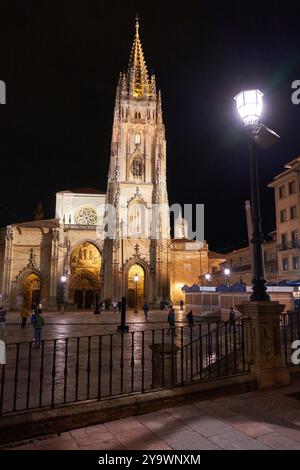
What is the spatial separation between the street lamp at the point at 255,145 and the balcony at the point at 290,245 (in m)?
30.3

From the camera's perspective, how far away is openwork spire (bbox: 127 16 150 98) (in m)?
53.0

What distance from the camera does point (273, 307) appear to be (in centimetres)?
587

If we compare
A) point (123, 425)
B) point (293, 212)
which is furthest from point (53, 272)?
point (123, 425)

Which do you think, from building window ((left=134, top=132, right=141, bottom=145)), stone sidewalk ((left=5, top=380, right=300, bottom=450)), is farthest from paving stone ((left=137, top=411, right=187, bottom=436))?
building window ((left=134, top=132, right=141, bottom=145))

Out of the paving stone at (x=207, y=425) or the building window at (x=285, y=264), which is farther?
the building window at (x=285, y=264)

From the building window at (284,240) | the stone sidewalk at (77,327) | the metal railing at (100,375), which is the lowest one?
the stone sidewalk at (77,327)

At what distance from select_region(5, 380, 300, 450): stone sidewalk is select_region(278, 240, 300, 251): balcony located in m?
31.9

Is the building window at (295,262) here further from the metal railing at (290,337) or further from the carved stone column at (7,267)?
the carved stone column at (7,267)

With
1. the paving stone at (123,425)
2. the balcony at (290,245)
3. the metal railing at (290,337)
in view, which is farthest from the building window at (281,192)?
the paving stone at (123,425)

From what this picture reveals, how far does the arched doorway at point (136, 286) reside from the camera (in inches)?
1736

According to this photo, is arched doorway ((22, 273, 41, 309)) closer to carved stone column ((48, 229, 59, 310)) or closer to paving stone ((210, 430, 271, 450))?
carved stone column ((48, 229, 59, 310))

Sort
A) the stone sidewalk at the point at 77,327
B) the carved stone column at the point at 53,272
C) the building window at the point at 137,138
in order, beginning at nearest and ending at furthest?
the stone sidewalk at the point at 77,327
the carved stone column at the point at 53,272
the building window at the point at 137,138

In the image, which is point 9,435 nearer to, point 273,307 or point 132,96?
point 273,307

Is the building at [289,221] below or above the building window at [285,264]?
above
